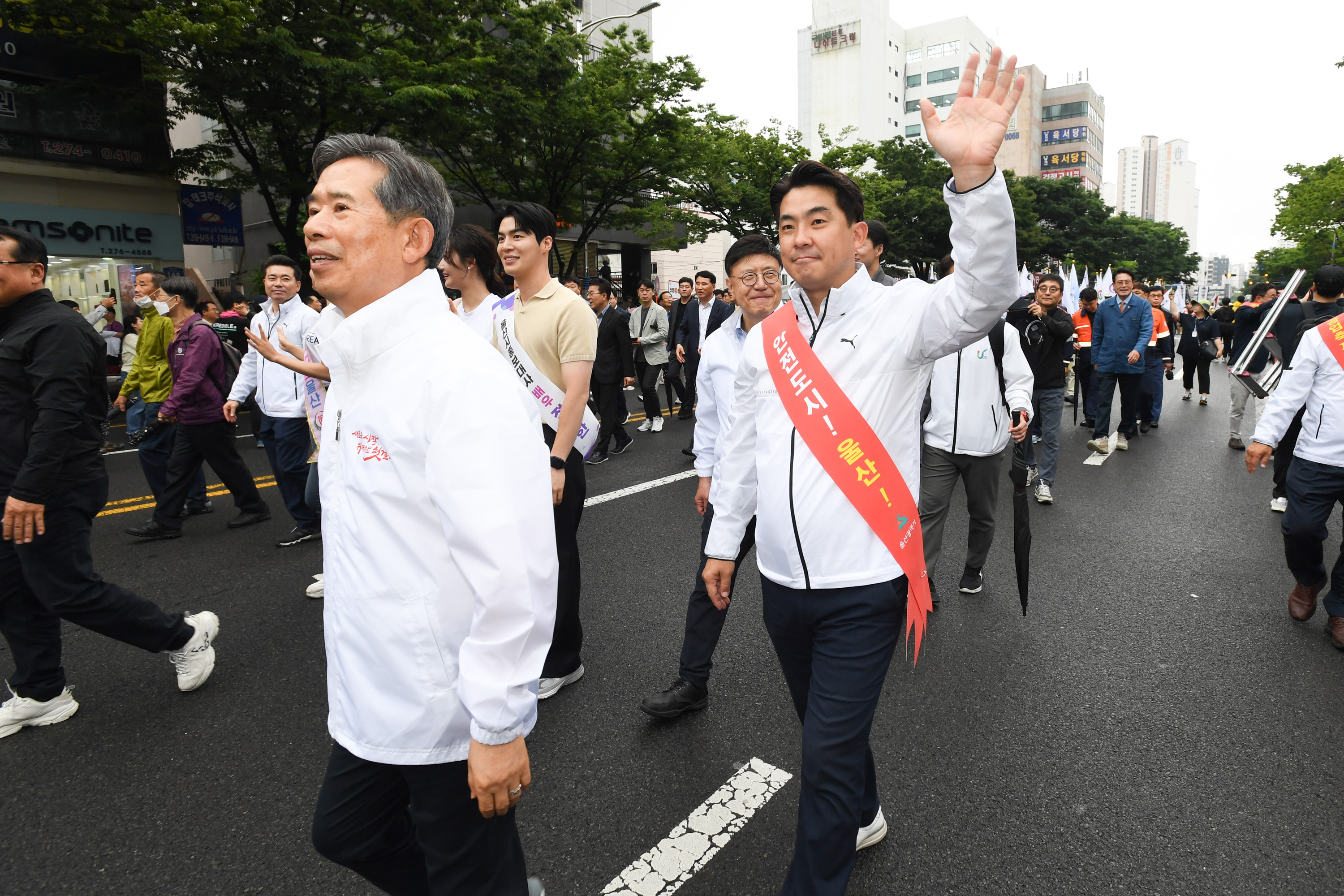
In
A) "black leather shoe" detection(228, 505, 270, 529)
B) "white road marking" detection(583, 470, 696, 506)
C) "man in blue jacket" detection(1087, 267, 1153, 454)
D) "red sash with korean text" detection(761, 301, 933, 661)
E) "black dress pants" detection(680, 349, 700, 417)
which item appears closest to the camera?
"red sash with korean text" detection(761, 301, 933, 661)

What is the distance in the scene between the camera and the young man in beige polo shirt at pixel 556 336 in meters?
3.07

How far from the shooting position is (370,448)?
1.43 metres

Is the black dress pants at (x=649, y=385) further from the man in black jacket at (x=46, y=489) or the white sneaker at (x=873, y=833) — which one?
the white sneaker at (x=873, y=833)

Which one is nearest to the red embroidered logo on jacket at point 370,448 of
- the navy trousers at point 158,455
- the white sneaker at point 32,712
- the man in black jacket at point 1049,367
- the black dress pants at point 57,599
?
the black dress pants at point 57,599

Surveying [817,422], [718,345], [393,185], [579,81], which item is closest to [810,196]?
[817,422]

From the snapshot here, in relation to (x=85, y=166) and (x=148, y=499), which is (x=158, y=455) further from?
(x=85, y=166)

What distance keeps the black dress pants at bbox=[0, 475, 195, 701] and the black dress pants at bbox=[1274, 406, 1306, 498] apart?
599 cm

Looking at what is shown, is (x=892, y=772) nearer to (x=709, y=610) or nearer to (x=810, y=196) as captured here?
(x=709, y=610)

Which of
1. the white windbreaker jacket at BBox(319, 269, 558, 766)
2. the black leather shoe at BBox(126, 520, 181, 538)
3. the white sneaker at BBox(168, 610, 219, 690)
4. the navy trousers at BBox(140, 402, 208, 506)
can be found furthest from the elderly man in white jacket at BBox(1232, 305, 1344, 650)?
the navy trousers at BBox(140, 402, 208, 506)

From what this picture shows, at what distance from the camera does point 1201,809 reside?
8.26 feet

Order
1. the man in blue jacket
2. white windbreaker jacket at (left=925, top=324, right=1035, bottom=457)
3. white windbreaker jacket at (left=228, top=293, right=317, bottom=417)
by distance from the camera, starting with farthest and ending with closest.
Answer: the man in blue jacket < white windbreaker jacket at (left=228, top=293, right=317, bottom=417) < white windbreaker jacket at (left=925, top=324, right=1035, bottom=457)

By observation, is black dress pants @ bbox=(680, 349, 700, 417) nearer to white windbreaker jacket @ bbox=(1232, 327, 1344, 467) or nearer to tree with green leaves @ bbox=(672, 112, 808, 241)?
white windbreaker jacket @ bbox=(1232, 327, 1344, 467)

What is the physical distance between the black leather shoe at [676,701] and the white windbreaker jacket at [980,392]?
202 centimetres

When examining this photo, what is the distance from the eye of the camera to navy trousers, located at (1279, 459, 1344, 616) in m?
3.71
